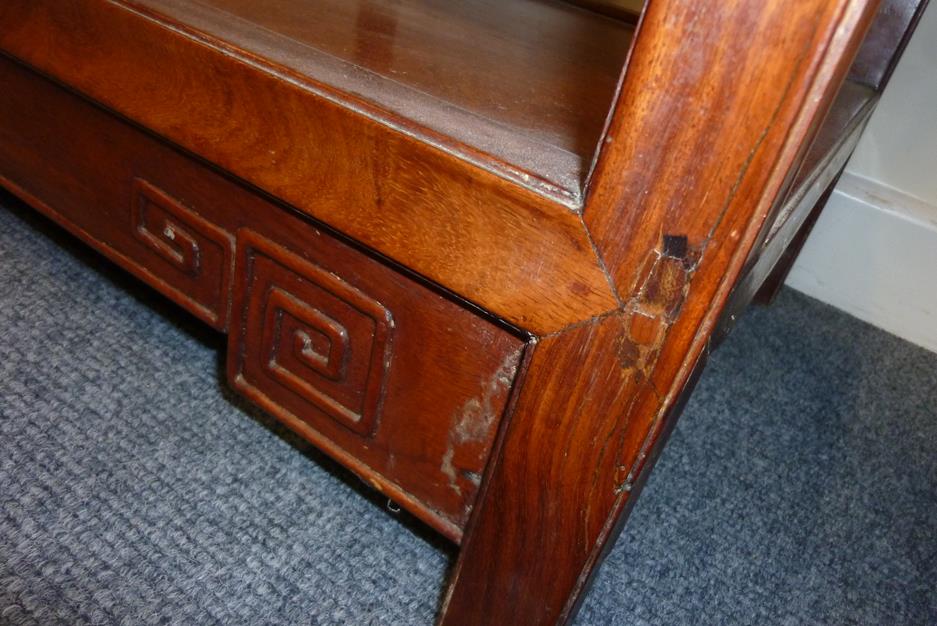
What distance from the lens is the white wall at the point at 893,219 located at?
0.90 m

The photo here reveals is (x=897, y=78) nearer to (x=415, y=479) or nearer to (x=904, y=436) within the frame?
(x=904, y=436)

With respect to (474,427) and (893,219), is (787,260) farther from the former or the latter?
(474,427)

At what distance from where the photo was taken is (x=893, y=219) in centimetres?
93

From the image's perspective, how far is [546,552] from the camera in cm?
38

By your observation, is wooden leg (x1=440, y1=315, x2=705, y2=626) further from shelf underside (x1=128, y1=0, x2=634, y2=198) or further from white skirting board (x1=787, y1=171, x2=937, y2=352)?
white skirting board (x1=787, y1=171, x2=937, y2=352)

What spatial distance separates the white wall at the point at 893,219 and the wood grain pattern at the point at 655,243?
0.75 meters

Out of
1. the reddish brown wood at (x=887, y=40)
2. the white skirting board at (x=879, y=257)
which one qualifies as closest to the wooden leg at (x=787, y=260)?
the white skirting board at (x=879, y=257)

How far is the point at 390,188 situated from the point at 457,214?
4 centimetres

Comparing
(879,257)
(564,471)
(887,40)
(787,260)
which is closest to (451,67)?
(564,471)

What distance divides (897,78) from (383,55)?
73 cm

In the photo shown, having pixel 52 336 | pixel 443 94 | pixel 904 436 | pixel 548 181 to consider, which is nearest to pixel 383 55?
pixel 443 94

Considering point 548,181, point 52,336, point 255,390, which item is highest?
point 548,181

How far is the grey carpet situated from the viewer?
1.60 feet

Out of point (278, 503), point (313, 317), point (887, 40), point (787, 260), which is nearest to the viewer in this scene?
point (313, 317)
